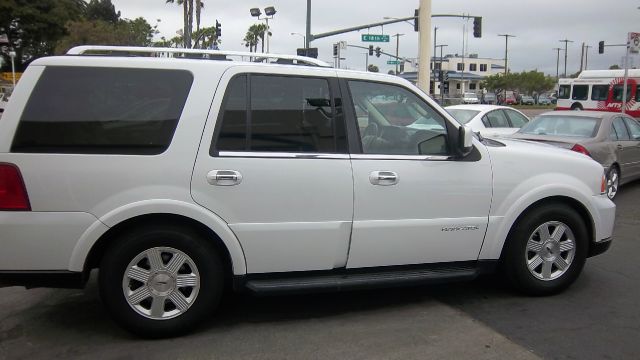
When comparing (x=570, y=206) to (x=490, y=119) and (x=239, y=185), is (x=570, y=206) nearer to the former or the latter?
(x=239, y=185)

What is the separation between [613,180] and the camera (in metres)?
9.63

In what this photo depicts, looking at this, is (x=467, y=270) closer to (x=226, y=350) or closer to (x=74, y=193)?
(x=226, y=350)

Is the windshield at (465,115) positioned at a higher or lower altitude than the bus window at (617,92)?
lower

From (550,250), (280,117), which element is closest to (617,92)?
(550,250)

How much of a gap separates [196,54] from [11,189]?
157 cm

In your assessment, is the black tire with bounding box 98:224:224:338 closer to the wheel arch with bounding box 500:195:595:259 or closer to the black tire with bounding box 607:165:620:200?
the wheel arch with bounding box 500:195:595:259

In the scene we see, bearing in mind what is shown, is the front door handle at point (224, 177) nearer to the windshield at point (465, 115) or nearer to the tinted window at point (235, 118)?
the tinted window at point (235, 118)

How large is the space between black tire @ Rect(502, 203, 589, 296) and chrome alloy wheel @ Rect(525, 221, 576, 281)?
0.06 ft

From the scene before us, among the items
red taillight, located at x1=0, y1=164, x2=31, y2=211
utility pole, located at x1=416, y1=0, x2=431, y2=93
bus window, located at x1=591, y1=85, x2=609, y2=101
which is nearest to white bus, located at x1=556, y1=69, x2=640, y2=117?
bus window, located at x1=591, y1=85, x2=609, y2=101

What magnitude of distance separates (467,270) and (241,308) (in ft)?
5.97

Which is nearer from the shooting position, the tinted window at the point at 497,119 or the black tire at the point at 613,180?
the black tire at the point at 613,180

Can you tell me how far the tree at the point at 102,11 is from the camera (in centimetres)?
8531

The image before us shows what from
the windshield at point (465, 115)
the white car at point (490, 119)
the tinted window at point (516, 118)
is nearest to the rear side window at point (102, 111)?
the white car at point (490, 119)

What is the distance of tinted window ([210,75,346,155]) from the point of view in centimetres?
396
